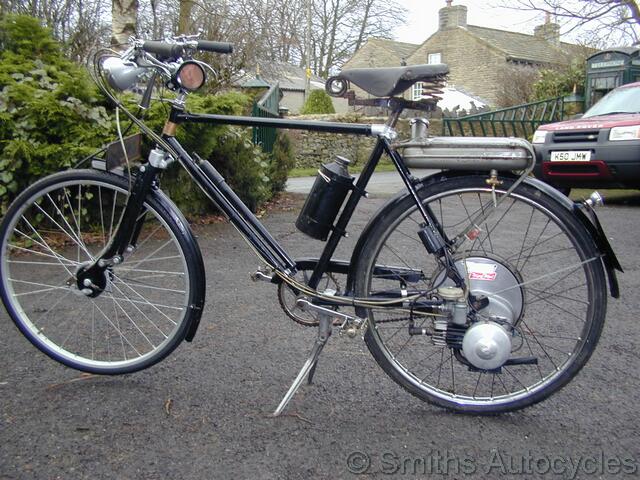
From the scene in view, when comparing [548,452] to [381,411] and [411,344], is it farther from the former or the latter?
[411,344]


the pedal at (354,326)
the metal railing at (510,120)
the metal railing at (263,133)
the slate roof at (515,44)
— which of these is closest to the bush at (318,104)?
the metal railing at (510,120)

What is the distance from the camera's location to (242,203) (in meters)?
2.74

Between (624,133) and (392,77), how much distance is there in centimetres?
678

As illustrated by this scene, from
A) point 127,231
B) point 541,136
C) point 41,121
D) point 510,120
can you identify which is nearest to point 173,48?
point 127,231

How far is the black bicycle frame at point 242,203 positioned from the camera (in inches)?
102

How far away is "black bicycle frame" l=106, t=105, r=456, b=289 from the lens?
2.59m

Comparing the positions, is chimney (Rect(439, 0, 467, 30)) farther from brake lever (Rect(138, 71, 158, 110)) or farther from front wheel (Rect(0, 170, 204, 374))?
brake lever (Rect(138, 71, 158, 110))

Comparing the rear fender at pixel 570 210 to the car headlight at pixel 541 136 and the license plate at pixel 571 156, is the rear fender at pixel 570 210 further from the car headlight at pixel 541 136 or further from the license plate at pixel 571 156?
the car headlight at pixel 541 136

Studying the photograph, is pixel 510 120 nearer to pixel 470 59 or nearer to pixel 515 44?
pixel 470 59

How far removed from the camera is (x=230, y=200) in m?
2.77

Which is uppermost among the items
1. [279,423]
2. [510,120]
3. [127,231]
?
[510,120]

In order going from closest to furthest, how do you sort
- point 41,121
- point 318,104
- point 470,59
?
point 41,121
point 318,104
point 470,59

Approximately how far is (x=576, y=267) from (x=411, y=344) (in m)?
1.14

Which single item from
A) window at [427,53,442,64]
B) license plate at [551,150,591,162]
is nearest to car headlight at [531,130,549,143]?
license plate at [551,150,591,162]
